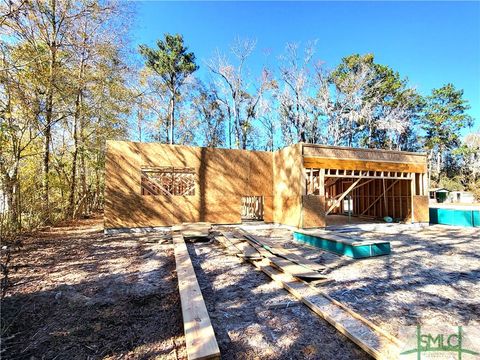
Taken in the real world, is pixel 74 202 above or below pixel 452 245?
above

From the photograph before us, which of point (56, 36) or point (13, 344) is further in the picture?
point (56, 36)

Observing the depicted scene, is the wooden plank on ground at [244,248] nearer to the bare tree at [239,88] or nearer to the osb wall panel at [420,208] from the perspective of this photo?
the osb wall panel at [420,208]

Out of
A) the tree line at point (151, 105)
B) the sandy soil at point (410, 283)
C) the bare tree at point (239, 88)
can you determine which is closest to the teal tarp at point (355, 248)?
the sandy soil at point (410, 283)

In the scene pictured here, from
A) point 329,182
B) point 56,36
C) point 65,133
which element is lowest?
point 329,182

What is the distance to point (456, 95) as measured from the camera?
31.5 metres

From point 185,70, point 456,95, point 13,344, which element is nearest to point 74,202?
point 13,344

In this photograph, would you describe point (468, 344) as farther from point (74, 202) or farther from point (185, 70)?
point (185, 70)

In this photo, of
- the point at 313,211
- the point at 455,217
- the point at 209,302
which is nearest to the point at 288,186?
the point at 313,211

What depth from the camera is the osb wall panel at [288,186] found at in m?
9.86

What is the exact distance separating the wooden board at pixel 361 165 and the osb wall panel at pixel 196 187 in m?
2.16

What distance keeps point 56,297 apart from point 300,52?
2407 cm

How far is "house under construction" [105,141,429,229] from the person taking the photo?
31.3 ft

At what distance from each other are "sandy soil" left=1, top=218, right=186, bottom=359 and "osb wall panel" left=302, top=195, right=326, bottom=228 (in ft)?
Answer: 18.1

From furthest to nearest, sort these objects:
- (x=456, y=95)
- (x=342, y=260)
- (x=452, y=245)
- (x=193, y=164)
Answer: (x=456, y=95), (x=193, y=164), (x=452, y=245), (x=342, y=260)
